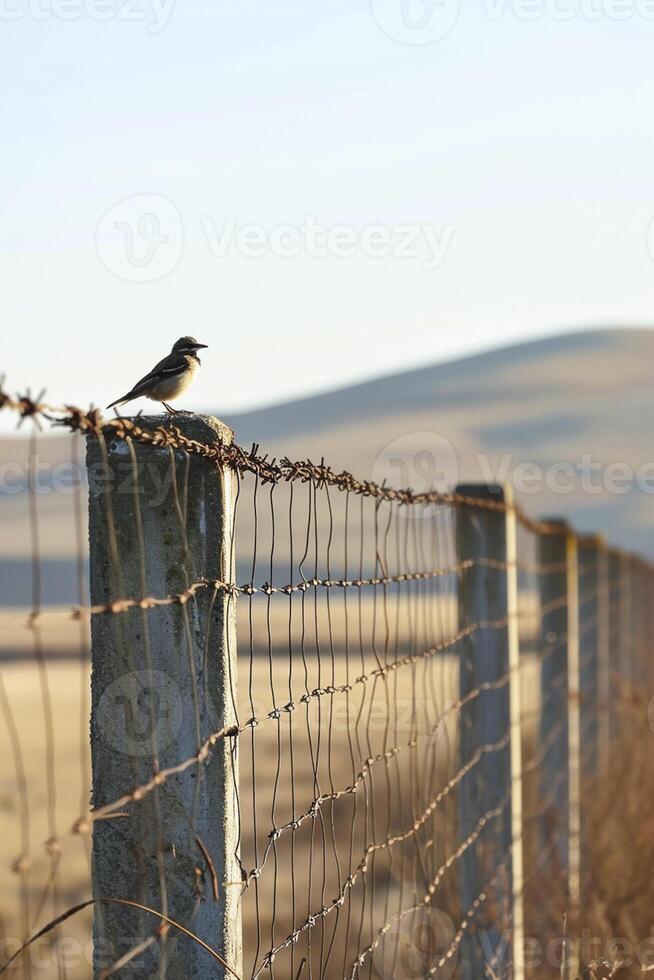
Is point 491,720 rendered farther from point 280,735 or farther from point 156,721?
point 156,721

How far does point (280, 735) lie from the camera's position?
328 cm

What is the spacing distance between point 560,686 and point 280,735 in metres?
4.14

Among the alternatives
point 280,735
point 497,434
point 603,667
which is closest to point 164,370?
point 280,735

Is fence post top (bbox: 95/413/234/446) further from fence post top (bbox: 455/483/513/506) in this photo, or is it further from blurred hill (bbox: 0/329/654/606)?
blurred hill (bbox: 0/329/654/606)

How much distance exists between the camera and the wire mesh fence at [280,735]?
2.43m

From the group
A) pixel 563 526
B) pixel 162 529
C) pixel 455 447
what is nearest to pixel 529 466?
pixel 455 447

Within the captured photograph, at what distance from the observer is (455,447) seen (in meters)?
73.5

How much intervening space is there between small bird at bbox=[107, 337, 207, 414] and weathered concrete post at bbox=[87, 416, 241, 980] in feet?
5.36

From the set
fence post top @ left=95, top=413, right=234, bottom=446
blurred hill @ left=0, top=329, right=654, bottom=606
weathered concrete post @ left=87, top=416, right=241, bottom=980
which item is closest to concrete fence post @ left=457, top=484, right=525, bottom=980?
fence post top @ left=95, top=413, right=234, bottom=446

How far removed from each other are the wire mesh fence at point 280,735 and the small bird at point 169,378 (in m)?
0.34

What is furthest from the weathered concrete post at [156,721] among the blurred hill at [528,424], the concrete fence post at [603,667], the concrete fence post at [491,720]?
the blurred hill at [528,424]

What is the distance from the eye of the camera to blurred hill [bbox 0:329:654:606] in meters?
60.9

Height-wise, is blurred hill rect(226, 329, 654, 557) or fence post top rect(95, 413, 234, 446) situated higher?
blurred hill rect(226, 329, 654, 557)

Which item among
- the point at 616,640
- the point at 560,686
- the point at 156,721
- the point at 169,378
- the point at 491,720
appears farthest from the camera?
the point at 616,640
